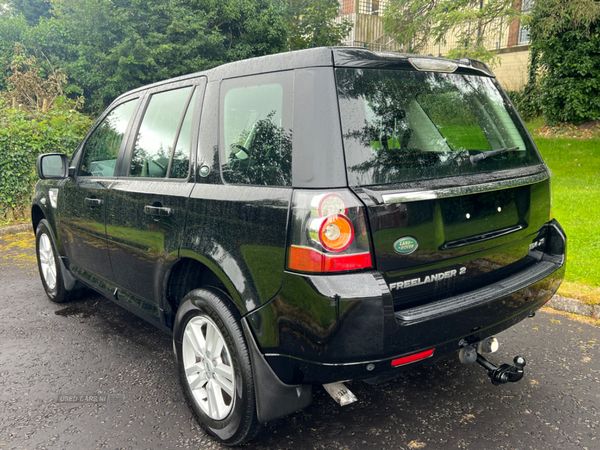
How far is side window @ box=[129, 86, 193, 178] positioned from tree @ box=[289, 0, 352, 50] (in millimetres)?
18962

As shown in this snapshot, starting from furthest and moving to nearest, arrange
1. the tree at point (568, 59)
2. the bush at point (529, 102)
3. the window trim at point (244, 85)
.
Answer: the bush at point (529, 102) → the tree at point (568, 59) → the window trim at point (244, 85)

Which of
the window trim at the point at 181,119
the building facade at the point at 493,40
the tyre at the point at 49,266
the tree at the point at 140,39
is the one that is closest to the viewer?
the window trim at the point at 181,119

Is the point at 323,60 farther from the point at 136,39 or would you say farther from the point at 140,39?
the point at 136,39

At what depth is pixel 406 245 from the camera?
219cm

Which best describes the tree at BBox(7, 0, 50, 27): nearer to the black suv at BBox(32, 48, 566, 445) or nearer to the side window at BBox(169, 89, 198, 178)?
the side window at BBox(169, 89, 198, 178)

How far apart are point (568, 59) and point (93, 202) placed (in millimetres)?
14139

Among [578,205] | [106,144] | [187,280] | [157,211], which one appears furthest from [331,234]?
[578,205]

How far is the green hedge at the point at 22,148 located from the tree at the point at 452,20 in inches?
312

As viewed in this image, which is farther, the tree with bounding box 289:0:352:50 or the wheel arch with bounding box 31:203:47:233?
the tree with bounding box 289:0:352:50

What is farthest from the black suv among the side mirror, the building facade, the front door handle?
the building facade

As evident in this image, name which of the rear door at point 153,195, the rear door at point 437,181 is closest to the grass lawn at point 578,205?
the rear door at point 437,181

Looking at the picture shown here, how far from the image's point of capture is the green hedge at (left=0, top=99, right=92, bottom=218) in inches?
325

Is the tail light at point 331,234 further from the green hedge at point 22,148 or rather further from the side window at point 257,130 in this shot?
the green hedge at point 22,148

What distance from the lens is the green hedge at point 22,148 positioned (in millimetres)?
8250
